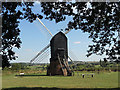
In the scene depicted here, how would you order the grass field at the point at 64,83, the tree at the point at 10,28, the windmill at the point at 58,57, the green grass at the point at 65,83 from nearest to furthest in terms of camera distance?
the tree at the point at 10,28
the grass field at the point at 64,83
the green grass at the point at 65,83
the windmill at the point at 58,57

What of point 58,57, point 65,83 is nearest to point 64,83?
point 65,83

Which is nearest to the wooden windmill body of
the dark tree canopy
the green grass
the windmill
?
the windmill

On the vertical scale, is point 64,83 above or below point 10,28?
below

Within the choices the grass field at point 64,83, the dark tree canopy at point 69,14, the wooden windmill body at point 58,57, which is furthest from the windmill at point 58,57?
the dark tree canopy at point 69,14

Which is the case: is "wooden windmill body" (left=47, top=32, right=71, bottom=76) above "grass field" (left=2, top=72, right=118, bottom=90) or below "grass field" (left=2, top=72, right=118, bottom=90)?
above

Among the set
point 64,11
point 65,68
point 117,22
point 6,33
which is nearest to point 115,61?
point 117,22

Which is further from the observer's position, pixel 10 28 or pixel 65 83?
pixel 65 83

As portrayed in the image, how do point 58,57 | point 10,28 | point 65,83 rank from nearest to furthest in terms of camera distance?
point 10,28 → point 65,83 → point 58,57

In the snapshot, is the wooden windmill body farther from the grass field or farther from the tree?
the tree

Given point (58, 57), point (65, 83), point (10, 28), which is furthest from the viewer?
point (58, 57)

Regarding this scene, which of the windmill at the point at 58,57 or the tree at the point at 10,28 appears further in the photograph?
the windmill at the point at 58,57

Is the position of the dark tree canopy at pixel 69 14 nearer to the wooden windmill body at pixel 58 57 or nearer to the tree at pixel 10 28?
the tree at pixel 10 28

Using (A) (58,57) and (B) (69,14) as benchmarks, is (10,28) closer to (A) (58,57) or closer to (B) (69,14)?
(B) (69,14)

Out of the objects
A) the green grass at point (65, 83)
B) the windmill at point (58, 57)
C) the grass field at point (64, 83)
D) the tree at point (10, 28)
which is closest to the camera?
the tree at point (10, 28)
